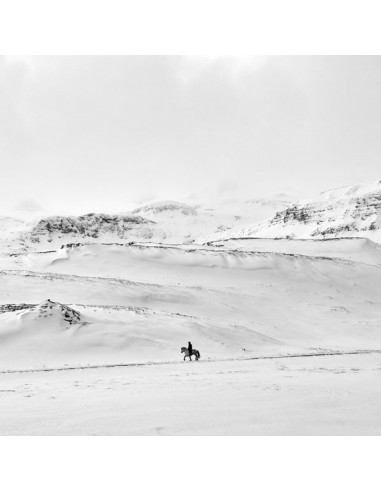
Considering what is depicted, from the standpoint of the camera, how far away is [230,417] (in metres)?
7.69

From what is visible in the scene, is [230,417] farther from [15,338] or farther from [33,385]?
[15,338]

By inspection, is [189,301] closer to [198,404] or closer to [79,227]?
[198,404]

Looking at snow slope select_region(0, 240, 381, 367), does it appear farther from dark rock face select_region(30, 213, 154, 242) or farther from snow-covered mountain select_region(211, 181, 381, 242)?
dark rock face select_region(30, 213, 154, 242)

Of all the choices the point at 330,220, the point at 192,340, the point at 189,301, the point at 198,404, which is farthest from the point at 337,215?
the point at 198,404

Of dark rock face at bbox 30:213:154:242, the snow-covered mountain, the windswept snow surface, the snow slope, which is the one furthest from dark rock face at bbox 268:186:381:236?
the snow slope

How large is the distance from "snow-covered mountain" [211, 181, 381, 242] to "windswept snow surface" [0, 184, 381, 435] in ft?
281

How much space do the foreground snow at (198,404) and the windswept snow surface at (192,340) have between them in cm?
4

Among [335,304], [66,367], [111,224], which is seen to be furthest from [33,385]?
[111,224]

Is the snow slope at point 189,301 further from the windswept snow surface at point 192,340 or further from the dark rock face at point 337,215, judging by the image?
the dark rock face at point 337,215

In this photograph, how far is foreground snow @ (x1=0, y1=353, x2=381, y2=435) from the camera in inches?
283

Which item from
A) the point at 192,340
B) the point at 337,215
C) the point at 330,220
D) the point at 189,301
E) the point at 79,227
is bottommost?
the point at 192,340

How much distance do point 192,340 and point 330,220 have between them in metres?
150

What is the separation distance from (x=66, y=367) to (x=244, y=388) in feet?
30.5

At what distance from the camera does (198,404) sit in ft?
28.2
